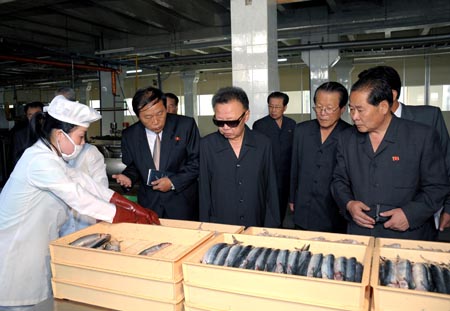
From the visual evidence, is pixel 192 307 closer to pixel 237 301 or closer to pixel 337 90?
pixel 237 301

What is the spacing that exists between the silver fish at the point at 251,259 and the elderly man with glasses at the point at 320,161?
134 centimetres

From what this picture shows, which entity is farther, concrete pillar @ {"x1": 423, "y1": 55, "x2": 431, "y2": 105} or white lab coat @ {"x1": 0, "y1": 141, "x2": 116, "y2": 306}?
concrete pillar @ {"x1": 423, "y1": 55, "x2": 431, "y2": 105}

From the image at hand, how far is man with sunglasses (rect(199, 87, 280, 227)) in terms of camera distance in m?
2.25

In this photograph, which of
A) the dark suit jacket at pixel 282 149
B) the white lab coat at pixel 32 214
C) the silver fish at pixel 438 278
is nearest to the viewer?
the silver fish at pixel 438 278

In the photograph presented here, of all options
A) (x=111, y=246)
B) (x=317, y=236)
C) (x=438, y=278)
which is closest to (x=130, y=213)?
(x=111, y=246)

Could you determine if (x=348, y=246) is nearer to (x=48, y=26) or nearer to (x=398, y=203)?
(x=398, y=203)

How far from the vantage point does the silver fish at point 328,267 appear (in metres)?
1.19

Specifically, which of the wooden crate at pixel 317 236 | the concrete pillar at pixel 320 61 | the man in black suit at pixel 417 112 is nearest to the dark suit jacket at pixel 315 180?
the man in black suit at pixel 417 112

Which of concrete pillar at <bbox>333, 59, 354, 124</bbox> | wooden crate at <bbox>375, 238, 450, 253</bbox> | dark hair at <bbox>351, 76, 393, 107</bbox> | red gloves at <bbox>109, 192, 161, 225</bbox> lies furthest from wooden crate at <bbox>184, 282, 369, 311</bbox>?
concrete pillar at <bbox>333, 59, 354, 124</bbox>

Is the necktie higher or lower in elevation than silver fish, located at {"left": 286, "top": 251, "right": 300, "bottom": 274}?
higher

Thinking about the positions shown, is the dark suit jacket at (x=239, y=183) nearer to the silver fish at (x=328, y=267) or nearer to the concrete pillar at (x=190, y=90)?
the silver fish at (x=328, y=267)

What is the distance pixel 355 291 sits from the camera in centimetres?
105

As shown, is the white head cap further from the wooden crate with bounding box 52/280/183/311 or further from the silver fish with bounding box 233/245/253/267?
the silver fish with bounding box 233/245/253/267

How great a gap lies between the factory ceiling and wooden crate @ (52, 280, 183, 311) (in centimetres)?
405
